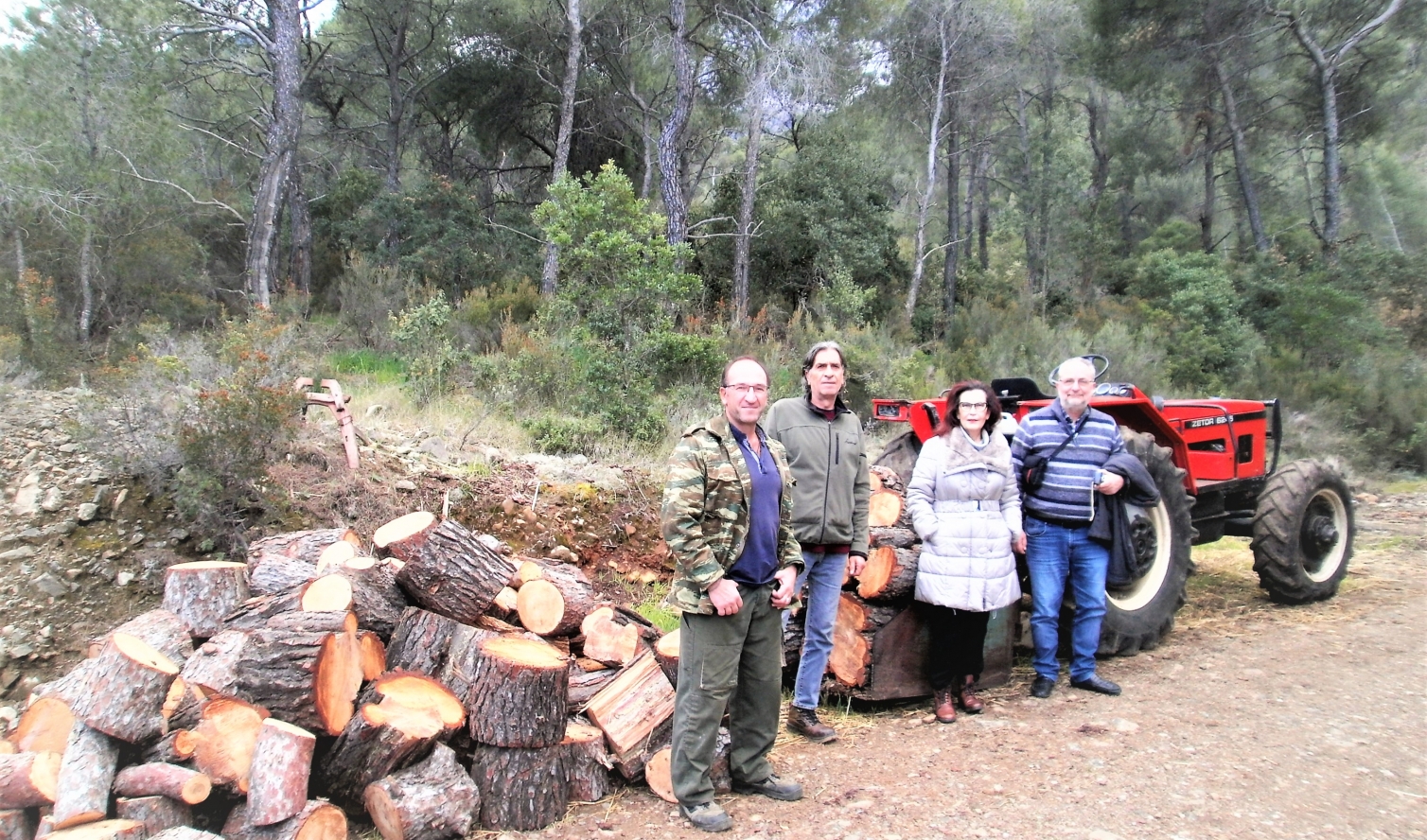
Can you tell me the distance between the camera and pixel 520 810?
3391mm

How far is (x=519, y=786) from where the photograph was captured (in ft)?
11.2

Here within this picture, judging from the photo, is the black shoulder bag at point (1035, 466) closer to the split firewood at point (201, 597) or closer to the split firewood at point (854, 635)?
the split firewood at point (854, 635)

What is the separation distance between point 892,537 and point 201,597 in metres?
3.41

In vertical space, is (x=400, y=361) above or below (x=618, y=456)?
above

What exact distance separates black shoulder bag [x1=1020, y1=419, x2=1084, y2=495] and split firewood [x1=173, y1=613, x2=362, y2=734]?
3297mm

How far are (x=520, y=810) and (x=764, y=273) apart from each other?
14.6m

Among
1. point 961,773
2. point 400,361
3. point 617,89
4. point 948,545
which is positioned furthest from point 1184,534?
point 617,89

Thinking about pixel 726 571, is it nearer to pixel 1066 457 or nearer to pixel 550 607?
pixel 550 607

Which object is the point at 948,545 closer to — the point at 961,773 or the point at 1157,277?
the point at 961,773

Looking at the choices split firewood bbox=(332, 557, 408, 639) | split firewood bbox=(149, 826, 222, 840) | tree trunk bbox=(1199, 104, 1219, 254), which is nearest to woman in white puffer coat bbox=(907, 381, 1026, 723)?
split firewood bbox=(332, 557, 408, 639)

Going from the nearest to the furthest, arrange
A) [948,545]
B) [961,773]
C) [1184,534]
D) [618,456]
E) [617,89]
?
[961,773], [948,545], [1184,534], [618,456], [617,89]

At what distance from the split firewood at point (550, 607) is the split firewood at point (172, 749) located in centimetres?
143

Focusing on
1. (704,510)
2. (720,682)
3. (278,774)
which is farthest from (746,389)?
(278,774)

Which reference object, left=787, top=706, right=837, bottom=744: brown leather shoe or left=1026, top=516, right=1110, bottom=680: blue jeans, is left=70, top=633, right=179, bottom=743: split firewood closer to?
left=787, top=706, right=837, bottom=744: brown leather shoe
